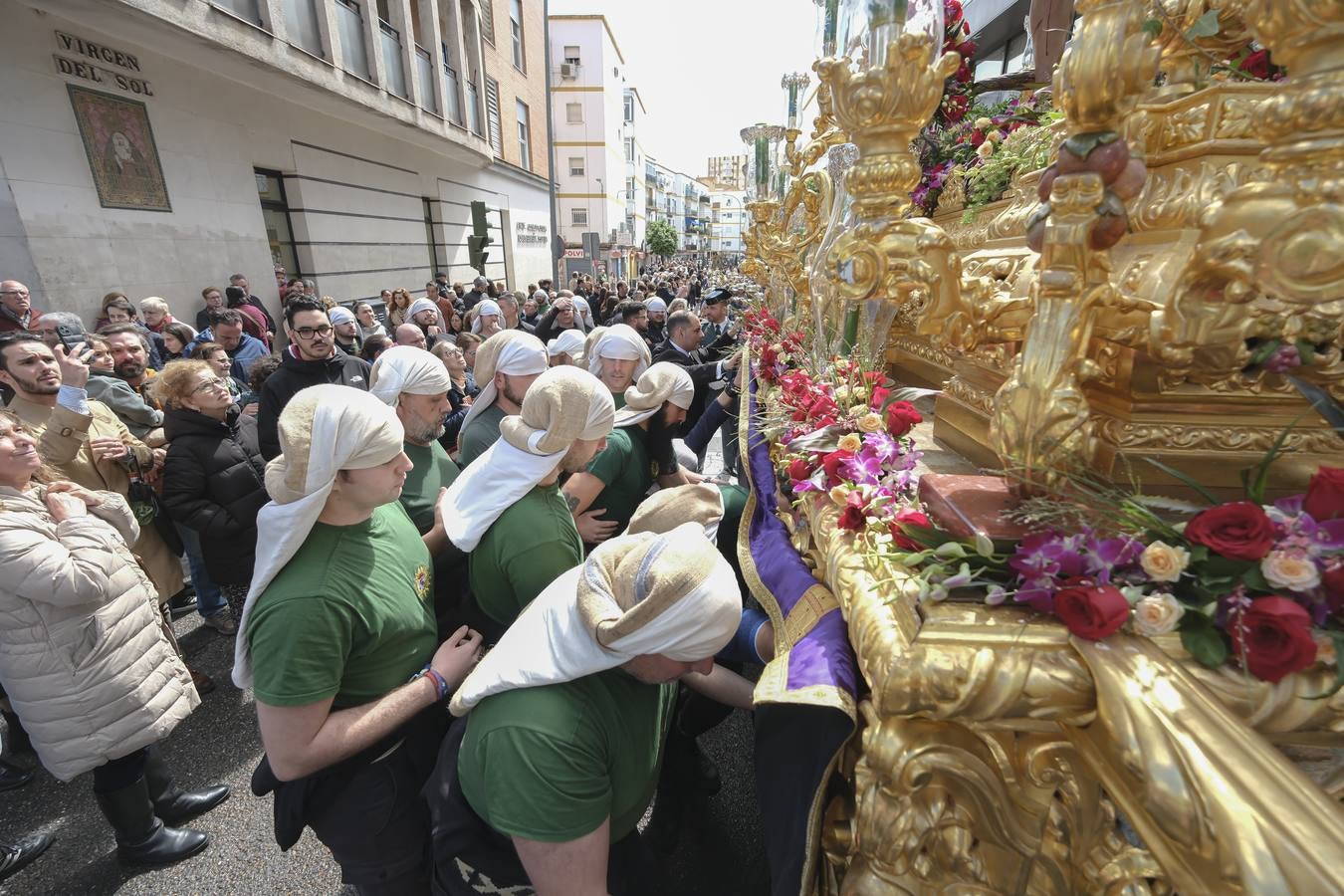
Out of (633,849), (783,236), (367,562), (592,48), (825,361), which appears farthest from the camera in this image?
(592,48)

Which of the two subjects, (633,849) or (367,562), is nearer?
(367,562)

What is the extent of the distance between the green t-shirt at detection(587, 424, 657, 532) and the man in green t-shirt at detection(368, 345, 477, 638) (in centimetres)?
74

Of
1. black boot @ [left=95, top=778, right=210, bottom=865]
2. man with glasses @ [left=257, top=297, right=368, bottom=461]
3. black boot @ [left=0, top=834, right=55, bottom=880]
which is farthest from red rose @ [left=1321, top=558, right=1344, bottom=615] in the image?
man with glasses @ [left=257, top=297, right=368, bottom=461]

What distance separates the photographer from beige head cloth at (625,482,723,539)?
6.18ft

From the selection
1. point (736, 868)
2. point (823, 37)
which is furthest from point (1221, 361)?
point (736, 868)

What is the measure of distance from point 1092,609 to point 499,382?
305 cm

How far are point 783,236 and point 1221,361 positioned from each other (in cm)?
353

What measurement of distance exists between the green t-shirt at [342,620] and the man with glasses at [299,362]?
2746mm

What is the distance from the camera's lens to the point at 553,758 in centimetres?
136

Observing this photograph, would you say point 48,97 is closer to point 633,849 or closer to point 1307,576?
point 633,849

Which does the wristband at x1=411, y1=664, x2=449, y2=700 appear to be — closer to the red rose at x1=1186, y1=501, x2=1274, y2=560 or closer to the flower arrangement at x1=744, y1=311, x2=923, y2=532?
the flower arrangement at x1=744, y1=311, x2=923, y2=532

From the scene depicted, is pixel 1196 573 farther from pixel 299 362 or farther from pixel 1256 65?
pixel 299 362

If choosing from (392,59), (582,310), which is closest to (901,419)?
(582,310)

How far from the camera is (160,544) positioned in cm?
361
